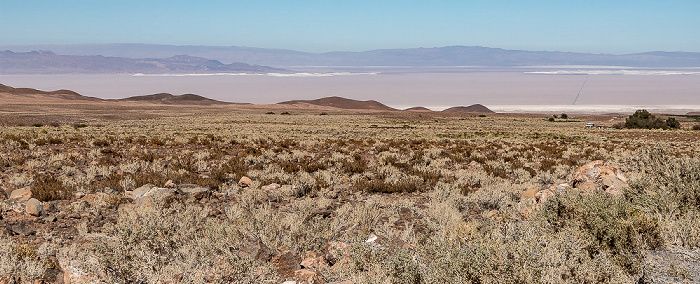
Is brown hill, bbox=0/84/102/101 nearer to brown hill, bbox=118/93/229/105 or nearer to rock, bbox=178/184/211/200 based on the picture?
brown hill, bbox=118/93/229/105

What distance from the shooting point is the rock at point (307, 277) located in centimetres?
448

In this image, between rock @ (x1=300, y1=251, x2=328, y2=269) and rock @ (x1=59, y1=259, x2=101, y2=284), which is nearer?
rock @ (x1=59, y1=259, x2=101, y2=284)

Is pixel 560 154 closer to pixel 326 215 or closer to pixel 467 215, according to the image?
pixel 467 215

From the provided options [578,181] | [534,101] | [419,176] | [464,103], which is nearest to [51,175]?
[419,176]

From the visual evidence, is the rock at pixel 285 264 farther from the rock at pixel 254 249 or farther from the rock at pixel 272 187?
the rock at pixel 272 187

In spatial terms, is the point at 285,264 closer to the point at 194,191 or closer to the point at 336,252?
the point at 336,252

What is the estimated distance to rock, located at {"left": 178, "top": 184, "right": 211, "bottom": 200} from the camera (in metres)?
8.87

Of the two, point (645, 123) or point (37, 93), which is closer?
point (645, 123)

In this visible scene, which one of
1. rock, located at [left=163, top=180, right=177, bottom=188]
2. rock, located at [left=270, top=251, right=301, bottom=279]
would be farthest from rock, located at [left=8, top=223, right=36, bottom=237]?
rock, located at [left=270, top=251, right=301, bottom=279]

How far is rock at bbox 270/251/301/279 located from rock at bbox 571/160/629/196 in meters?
5.30

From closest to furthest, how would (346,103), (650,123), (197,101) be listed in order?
1. (650,123)
2. (197,101)
3. (346,103)

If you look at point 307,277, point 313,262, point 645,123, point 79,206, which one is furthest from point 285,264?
point 645,123

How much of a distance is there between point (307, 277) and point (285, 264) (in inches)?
18.6

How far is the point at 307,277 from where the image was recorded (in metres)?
4.55
